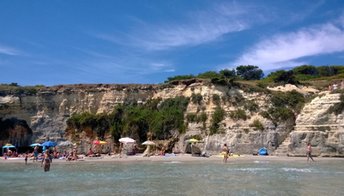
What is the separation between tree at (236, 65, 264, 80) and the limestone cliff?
34.6m

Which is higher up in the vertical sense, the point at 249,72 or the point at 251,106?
the point at 249,72

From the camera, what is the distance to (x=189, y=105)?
42.1 meters

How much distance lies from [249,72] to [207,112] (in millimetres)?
39947

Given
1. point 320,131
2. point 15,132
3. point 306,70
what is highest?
point 306,70

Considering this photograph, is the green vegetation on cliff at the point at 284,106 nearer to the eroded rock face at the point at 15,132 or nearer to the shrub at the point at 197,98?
the shrub at the point at 197,98

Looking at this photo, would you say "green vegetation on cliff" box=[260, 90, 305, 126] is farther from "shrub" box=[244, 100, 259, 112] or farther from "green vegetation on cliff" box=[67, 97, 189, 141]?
"green vegetation on cliff" box=[67, 97, 189, 141]

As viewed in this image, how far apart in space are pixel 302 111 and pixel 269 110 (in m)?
3.00

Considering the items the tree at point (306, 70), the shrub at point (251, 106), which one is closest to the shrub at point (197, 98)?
the shrub at point (251, 106)

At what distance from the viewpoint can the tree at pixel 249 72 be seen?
7688 cm

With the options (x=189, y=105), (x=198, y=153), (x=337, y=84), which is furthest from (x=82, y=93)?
(x=337, y=84)

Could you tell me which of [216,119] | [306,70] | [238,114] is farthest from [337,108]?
[306,70]

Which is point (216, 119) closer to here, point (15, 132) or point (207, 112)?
point (207, 112)

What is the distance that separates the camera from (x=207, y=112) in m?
40.2

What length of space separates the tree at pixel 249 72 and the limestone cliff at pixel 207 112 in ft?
114
